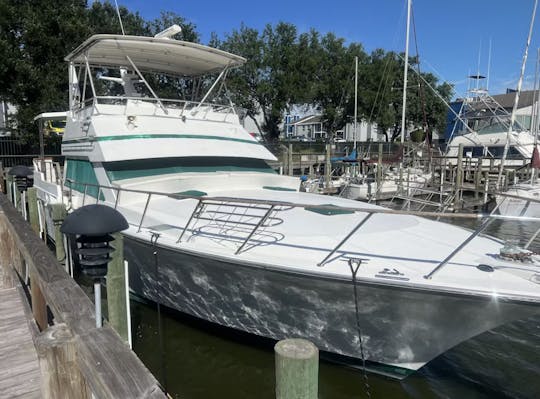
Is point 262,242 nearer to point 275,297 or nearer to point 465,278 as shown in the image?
point 275,297

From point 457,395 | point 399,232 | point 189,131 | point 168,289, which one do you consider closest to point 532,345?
point 457,395

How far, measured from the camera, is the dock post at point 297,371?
1.85 metres

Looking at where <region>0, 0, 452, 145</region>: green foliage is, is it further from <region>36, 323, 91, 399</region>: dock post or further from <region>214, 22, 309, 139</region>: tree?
<region>36, 323, 91, 399</region>: dock post

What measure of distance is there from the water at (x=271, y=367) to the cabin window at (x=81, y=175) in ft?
8.85

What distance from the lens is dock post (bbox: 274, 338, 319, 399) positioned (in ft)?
6.07

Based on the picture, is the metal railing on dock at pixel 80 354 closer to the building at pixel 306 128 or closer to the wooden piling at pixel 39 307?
the wooden piling at pixel 39 307

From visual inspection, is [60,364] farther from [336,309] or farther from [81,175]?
[81,175]

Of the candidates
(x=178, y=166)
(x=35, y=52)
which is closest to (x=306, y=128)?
(x=35, y=52)

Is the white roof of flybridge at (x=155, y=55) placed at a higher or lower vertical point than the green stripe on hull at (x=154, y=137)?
higher

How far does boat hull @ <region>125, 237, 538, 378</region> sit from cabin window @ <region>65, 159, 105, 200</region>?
2901mm

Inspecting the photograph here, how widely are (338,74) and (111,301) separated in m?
31.8

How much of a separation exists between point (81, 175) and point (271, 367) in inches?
230

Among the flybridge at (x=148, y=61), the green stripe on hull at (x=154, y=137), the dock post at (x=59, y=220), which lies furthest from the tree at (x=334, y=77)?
the dock post at (x=59, y=220)

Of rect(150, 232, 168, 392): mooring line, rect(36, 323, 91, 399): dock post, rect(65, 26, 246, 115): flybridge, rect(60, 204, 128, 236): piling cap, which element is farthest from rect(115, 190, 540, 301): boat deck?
rect(65, 26, 246, 115): flybridge
